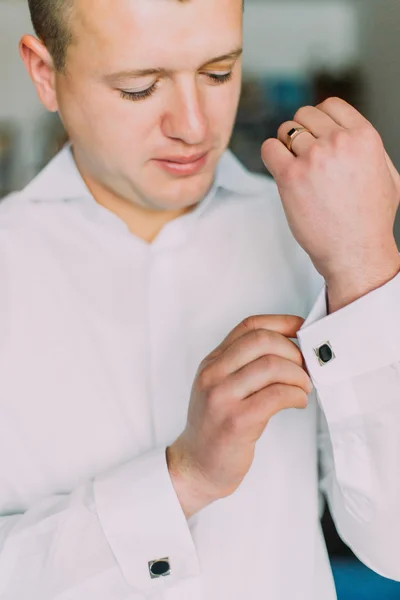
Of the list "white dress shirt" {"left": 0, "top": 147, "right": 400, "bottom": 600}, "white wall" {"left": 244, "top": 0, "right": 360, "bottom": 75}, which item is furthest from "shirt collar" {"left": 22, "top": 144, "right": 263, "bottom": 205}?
"white wall" {"left": 244, "top": 0, "right": 360, "bottom": 75}

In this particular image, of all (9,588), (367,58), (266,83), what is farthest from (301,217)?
(266,83)

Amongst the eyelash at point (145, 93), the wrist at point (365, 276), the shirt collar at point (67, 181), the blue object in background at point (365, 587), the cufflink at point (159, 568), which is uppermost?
the eyelash at point (145, 93)

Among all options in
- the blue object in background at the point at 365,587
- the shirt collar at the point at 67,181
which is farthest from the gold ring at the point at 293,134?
the blue object in background at the point at 365,587

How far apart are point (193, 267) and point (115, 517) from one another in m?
0.28

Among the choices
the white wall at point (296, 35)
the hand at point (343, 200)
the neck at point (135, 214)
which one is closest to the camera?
the hand at point (343, 200)

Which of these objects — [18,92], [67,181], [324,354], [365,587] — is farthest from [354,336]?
[18,92]

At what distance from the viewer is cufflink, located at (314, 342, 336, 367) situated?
0.59 meters

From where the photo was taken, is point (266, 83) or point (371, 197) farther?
point (266, 83)

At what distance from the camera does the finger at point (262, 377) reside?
57 centimetres

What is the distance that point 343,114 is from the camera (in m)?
0.58

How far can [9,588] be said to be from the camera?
25.8 inches

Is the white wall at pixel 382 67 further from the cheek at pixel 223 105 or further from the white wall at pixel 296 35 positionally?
the cheek at pixel 223 105

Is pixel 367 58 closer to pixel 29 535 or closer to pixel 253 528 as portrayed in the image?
pixel 253 528

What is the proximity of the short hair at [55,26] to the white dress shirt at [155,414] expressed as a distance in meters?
0.14
